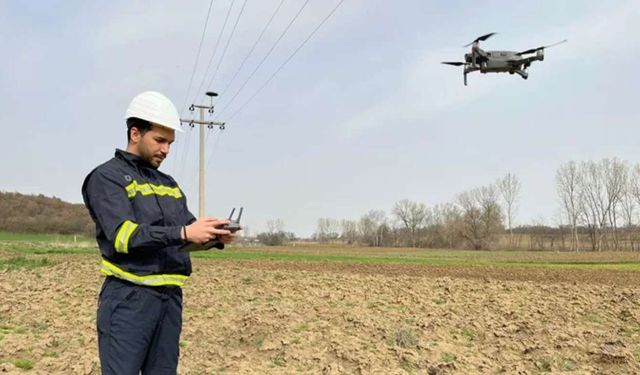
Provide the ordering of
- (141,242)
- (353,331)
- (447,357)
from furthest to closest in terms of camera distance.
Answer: (353,331) < (447,357) < (141,242)

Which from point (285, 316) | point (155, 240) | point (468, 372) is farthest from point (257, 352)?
point (155, 240)

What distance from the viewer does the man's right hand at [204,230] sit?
2.21 meters

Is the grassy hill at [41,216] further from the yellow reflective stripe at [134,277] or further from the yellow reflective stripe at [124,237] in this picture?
the yellow reflective stripe at [124,237]

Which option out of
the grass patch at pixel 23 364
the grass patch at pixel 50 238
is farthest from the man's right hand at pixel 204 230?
the grass patch at pixel 50 238

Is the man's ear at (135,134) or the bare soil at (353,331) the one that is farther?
the bare soil at (353,331)

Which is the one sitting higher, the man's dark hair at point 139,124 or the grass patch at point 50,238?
the man's dark hair at point 139,124

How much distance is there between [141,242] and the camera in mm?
2137

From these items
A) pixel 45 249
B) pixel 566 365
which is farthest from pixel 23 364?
pixel 45 249

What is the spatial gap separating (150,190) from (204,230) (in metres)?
0.42

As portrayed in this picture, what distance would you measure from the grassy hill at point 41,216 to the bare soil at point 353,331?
224 ft

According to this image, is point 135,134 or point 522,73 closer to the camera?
point 135,134

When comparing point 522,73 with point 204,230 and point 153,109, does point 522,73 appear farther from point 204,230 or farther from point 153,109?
point 204,230

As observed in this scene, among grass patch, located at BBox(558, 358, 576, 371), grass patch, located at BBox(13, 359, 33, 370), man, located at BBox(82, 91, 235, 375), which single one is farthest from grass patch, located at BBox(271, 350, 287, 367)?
man, located at BBox(82, 91, 235, 375)

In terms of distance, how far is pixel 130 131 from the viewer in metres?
2.47
